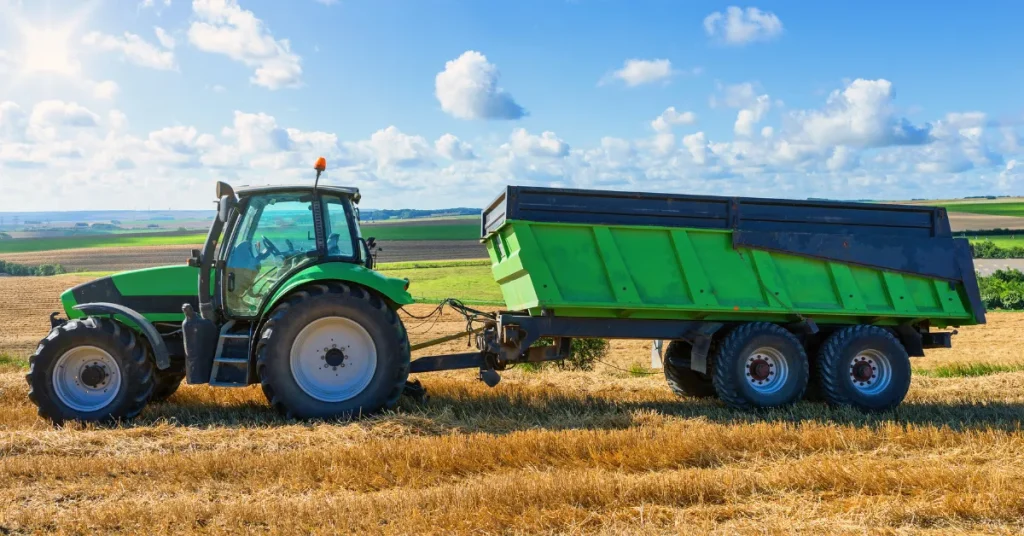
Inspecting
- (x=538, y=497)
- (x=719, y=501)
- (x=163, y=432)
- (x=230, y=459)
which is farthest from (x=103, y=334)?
(x=719, y=501)

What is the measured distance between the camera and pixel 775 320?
8.25 m

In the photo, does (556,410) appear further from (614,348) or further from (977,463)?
(614,348)

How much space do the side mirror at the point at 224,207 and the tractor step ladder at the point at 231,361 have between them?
40.0 inches

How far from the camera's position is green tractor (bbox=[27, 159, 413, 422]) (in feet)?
23.9

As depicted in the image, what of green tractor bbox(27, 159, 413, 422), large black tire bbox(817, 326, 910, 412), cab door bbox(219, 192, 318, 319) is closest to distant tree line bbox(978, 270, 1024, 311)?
large black tire bbox(817, 326, 910, 412)

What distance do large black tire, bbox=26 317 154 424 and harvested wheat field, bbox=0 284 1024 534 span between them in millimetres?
255

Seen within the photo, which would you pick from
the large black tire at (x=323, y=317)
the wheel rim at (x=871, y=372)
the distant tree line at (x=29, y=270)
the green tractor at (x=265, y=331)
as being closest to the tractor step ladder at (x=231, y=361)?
the green tractor at (x=265, y=331)

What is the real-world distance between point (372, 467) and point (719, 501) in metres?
2.28

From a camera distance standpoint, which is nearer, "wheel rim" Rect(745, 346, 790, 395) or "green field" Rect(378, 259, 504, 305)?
"wheel rim" Rect(745, 346, 790, 395)

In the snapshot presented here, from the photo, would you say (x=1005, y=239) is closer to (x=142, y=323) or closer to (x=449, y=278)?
(x=449, y=278)

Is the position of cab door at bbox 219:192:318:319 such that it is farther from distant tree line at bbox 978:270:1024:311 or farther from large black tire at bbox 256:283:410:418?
distant tree line at bbox 978:270:1024:311

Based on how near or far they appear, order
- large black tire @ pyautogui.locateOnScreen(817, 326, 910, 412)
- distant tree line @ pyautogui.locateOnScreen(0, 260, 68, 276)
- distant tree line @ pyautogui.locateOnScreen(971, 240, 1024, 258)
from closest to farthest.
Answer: large black tire @ pyautogui.locateOnScreen(817, 326, 910, 412), distant tree line @ pyautogui.locateOnScreen(971, 240, 1024, 258), distant tree line @ pyautogui.locateOnScreen(0, 260, 68, 276)

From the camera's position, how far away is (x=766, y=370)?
8094 millimetres

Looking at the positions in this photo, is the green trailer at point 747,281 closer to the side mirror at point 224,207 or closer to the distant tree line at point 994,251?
the side mirror at point 224,207
